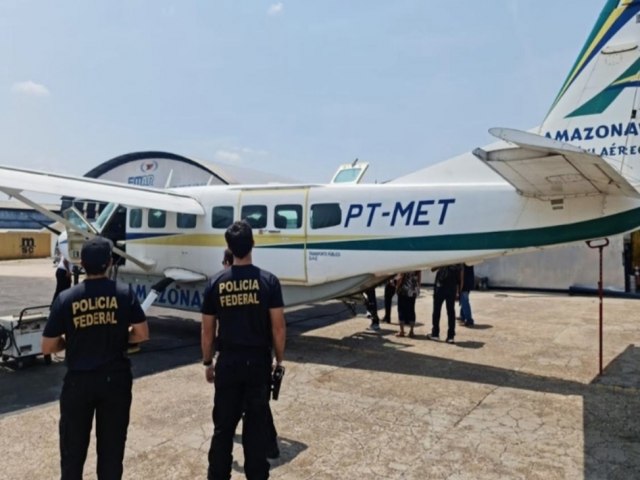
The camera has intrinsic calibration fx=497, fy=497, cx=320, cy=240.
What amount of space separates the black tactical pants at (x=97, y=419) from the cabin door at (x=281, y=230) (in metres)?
5.86

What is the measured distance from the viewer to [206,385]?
6.82 metres

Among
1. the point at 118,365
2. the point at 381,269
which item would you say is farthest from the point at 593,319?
the point at 118,365

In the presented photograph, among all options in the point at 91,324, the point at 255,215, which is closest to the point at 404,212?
the point at 255,215

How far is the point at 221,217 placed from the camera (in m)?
10.1

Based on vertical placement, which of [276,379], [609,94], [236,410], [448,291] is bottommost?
[236,410]

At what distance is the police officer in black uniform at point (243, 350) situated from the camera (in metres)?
3.66

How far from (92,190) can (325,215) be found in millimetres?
4438

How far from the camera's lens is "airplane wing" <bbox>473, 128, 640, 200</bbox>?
16.6 feet

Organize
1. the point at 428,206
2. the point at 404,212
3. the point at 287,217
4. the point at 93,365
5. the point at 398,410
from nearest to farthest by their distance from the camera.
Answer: the point at 93,365 → the point at 398,410 → the point at 428,206 → the point at 404,212 → the point at 287,217

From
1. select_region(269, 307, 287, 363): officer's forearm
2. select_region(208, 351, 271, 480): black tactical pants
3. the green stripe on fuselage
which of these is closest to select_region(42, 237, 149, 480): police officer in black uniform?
select_region(208, 351, 271, 480): black tactical pants

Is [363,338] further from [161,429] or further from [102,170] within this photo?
[102,170]

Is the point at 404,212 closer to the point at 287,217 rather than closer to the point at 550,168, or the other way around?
the point at 287,217

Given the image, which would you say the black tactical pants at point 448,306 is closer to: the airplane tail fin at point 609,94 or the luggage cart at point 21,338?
the airplane tail fin at point 609,94

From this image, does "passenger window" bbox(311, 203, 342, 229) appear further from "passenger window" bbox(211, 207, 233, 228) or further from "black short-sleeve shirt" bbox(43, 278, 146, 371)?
"black short-sleeve shirt" bbox(43, 278, 146, 371)
